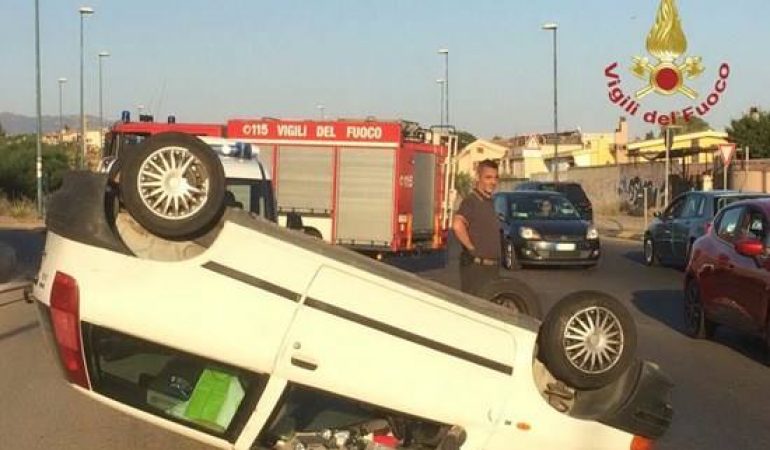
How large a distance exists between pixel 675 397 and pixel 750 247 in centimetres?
219

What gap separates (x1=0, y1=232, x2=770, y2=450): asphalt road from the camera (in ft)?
23.0

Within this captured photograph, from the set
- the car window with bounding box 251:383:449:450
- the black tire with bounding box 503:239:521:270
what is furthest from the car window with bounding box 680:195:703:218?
the car window with bounding box 251:383:449:450

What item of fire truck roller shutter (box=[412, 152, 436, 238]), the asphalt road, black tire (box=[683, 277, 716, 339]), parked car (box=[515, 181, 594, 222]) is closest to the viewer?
the asphalt road

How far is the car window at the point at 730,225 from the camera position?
36.4ft

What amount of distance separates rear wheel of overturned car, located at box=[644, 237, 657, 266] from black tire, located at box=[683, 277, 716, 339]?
1013 cm

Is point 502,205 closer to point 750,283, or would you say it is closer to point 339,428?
point 750,283

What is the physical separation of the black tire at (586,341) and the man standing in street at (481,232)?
4.27 metres

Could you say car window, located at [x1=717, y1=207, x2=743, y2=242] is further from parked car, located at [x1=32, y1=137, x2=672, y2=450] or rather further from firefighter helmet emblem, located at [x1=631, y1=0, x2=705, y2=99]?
firefighter helmet emblem, located at [x1=631, y1=0, x2=705, y2=99]

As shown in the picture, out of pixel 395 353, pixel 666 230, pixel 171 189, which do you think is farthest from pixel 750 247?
pixel 666 230

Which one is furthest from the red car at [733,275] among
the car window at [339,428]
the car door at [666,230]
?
the car door at [666,230]

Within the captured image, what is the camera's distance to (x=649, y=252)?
2256 cm

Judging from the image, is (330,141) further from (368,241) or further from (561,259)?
(561,259)

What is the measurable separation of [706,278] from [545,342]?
311 inches

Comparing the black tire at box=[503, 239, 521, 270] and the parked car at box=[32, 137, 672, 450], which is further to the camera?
the black tire at box=[503, 239, 521, 270]
